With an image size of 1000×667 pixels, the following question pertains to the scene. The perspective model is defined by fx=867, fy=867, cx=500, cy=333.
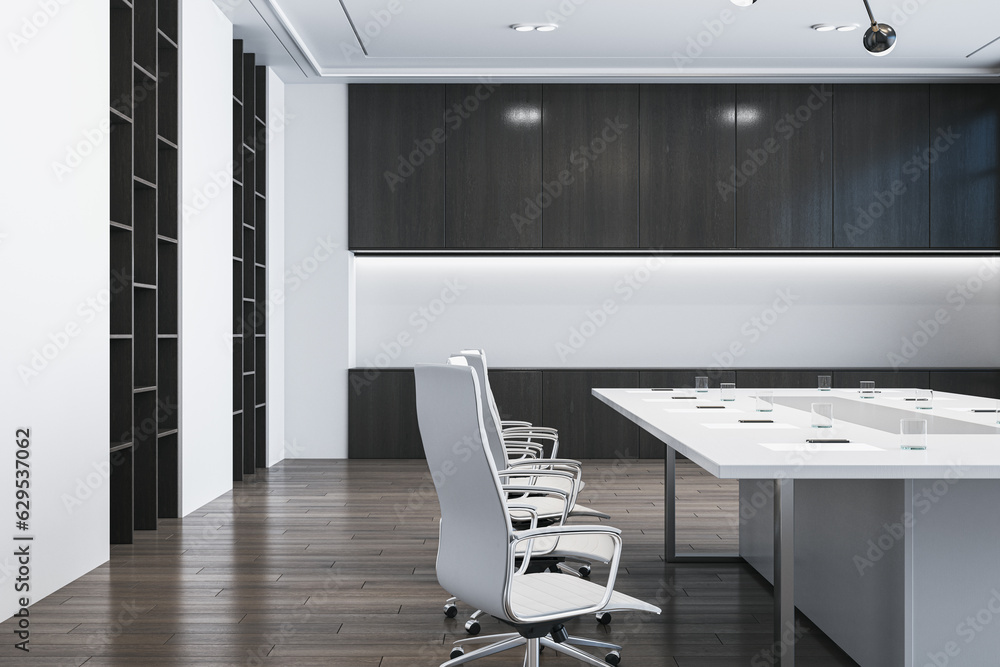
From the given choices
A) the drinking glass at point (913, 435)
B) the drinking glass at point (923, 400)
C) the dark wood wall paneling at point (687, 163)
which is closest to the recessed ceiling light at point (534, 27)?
the dark wood wall paneling at point (687, 163)

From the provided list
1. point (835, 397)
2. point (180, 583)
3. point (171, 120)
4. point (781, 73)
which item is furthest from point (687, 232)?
point (180, 583)

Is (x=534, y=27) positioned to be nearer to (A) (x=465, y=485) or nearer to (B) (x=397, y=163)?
(B) (x=397, y=163)

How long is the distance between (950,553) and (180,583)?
126 inches

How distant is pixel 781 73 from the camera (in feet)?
24.9

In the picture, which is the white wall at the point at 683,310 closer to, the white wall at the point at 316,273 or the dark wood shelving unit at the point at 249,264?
the white wall at the point at 316,273

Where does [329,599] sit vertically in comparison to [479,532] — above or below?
below

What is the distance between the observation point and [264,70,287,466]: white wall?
7508mm

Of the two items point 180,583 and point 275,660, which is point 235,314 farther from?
point 275,660

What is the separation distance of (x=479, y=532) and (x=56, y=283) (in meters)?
2.63

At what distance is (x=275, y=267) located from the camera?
25.3 feet

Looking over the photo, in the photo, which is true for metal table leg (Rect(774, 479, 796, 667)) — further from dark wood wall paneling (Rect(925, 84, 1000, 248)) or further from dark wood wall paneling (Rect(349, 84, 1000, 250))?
dark wood wall paneling (Rect(925, 84, 1000, 248))

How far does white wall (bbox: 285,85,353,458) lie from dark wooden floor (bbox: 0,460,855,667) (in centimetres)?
211

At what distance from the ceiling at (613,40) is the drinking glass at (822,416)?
4.01 meters

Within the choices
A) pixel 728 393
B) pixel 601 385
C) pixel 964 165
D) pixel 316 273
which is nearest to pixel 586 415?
pixel 601 385
